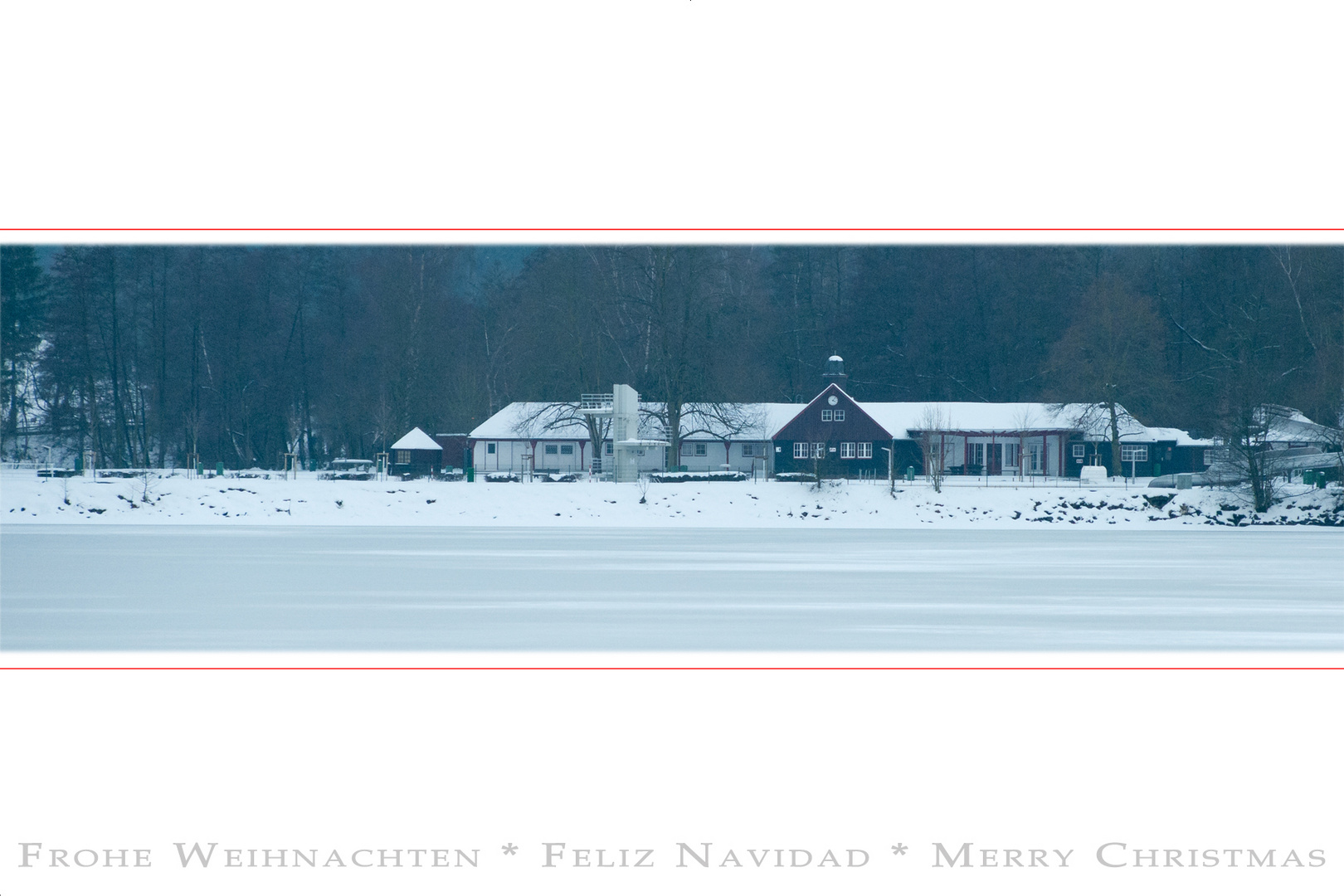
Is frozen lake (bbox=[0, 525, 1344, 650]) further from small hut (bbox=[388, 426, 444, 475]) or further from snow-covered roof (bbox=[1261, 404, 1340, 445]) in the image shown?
small hut (bbox=[388, 426, 444, 475])

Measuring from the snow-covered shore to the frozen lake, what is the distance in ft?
20.1

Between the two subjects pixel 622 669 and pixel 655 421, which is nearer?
pixel 622 669

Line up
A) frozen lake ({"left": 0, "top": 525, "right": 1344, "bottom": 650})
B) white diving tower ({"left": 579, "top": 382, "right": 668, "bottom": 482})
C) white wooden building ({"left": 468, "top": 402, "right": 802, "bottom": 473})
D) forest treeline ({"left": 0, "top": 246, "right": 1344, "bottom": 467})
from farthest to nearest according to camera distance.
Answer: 1. white wooden building ({"left": 468, "top": 402, "right": 802, "bottom": 473})
2. forest treeline ({"left": 0, "top": 246, "right": 1344, "bottom": 467})
3. white diving tower ({"left": 579, "top": 382, "right": 668, "bottom": 482})
4. frozen lake ({"left": 0, "top": 525, "right": 1344, "bottom": 650})

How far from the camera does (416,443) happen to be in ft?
163

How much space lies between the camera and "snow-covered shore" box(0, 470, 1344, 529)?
103ft

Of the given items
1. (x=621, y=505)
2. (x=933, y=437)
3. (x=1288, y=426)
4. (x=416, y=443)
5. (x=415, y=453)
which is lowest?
(x=621, y=505)

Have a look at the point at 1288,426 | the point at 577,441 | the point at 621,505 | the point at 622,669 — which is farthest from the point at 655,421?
the point at 622,669

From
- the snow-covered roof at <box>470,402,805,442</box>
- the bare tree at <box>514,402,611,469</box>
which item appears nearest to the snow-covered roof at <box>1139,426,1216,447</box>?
the snow-covered roof at <box>470,402,805,442</box>

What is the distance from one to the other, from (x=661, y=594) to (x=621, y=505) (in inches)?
699

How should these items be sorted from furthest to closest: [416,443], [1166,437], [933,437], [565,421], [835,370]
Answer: [835,370]
[416,443]
[933,437]
[1166,437]
[565,421]

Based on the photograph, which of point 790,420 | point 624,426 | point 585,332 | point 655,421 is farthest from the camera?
point 790,420

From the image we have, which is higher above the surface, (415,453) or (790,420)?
(790,420)
